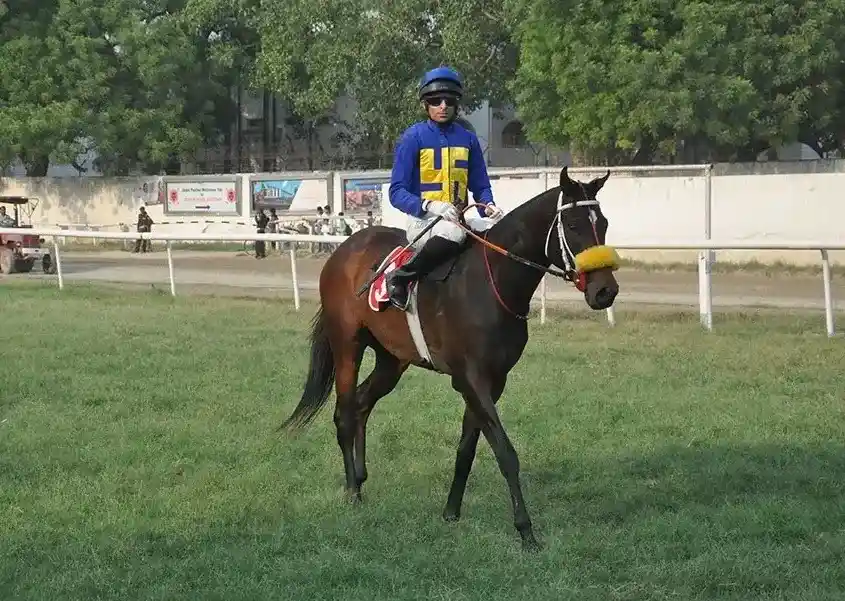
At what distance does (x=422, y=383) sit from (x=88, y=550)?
473 cm

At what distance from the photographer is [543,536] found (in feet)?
17.7

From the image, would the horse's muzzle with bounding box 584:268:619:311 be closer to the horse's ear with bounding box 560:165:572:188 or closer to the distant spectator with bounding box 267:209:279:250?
the horse's ear with bounding box 560:165:572:188

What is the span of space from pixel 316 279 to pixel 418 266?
48.4ft

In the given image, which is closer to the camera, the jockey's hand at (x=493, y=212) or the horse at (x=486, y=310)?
the horse at (x=486, y=310)

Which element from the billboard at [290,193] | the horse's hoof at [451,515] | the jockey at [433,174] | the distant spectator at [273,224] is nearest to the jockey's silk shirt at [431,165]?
the jockey at [433,174]

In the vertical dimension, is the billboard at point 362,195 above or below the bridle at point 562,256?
above

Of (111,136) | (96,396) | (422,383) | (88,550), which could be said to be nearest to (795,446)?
(422,383)

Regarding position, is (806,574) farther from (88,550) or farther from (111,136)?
(111,136)

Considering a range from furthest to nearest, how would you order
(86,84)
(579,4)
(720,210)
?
(86,84) < (579,4) < (720,210)

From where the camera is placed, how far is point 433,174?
6.02 m

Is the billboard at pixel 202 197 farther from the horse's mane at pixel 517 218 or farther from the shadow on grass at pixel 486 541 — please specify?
the horse's mane at pixel 517 218

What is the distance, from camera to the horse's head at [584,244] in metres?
5.03

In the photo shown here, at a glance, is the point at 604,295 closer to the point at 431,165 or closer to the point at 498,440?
the point at 498,440

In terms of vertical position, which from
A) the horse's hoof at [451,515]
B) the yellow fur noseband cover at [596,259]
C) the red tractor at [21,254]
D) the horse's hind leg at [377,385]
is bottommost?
the horse's hoof at [451,515]
